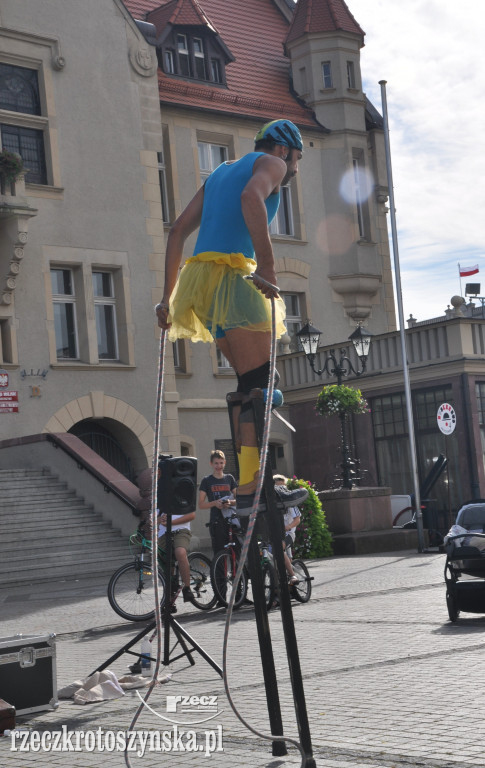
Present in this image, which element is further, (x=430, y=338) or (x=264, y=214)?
(x=430, y=338)

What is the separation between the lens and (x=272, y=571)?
13375 millimetres

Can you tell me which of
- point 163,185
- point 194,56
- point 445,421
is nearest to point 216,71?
point 194,56

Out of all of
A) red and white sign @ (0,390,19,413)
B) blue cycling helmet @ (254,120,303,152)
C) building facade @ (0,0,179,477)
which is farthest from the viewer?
building facade @ (0,0,179,477)

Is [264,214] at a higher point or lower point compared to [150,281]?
lower

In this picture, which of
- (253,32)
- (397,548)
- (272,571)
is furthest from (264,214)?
(253,32)

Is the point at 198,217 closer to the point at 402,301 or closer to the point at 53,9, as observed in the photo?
the point at 402,301

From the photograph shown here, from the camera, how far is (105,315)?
27875 millimetres

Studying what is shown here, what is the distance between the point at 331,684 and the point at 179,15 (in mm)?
28132

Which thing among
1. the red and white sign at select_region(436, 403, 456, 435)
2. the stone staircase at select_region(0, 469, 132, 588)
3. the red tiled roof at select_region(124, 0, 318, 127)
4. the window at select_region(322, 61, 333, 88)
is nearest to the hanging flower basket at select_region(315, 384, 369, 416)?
the red and white sign at select_region(436, 403, 456, 435)

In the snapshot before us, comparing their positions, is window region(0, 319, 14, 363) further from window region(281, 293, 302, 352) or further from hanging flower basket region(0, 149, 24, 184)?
window region(281, 293, 302, 352)

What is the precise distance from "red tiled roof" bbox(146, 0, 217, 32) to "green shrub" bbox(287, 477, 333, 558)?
15917 millimetres

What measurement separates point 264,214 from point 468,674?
3704 mm

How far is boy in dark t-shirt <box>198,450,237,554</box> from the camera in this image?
14656mm

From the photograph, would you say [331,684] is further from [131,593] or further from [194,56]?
[194,56]
